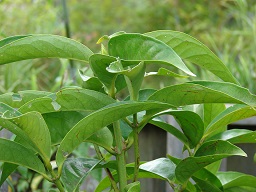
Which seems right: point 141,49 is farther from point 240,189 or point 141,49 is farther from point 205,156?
point 240,189

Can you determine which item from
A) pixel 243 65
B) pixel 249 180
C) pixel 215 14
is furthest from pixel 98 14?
pixel 249 180

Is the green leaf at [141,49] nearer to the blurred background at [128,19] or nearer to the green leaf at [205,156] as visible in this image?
the green leaf at [205,156]

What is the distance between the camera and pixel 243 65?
401 cm

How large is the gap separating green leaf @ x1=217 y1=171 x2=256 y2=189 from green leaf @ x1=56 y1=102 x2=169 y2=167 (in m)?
0.39

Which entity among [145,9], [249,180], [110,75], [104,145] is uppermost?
[145,9]

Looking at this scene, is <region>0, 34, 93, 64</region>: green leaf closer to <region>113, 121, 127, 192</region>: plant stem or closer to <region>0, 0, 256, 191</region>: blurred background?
<region>113, 121, 127, 192</region>: plant stem

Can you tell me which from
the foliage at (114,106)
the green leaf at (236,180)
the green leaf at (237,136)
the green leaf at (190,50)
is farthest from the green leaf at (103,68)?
the green leaf at (236,180)

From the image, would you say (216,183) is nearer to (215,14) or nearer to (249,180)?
(249,180)

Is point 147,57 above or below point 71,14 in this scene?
below

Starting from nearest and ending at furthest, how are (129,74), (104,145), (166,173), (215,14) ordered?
(129,74) < (104,145) < (166,173) < (215,14)

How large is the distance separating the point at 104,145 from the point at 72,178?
104 mm

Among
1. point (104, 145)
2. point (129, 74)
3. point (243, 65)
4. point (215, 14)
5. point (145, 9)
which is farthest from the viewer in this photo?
point (145, 9)

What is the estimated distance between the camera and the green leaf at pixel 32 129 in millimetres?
931

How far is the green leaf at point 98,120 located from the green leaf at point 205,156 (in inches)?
6.2
